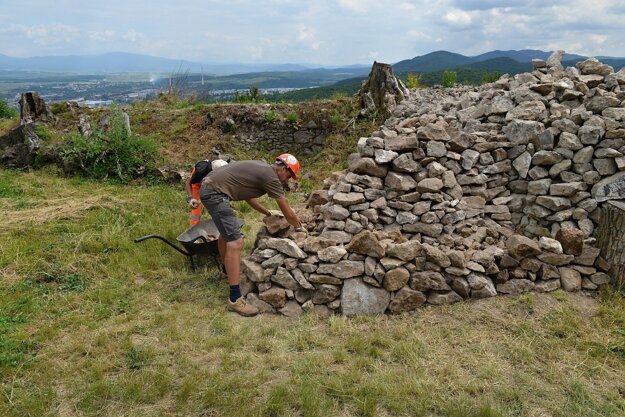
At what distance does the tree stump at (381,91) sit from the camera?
12.0 meters

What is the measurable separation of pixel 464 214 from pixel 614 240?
159 cm

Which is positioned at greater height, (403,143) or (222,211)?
(403,143)

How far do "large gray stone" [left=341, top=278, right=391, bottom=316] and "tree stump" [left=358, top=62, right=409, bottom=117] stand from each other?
8070 mm

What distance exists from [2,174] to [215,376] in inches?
379

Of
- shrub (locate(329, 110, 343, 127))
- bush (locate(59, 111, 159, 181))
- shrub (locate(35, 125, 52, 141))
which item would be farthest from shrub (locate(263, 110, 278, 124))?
shrub (locate(35, 125, 52, 141))

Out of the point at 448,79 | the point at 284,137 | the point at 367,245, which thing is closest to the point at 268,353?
the point at 367,245

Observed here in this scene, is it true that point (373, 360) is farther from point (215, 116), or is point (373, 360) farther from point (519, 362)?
point (215, 116)

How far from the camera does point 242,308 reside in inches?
188

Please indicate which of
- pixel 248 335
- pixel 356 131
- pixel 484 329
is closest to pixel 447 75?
pixel 356 131

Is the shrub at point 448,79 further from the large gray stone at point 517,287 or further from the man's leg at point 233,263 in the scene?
the man's leg at point 233,263

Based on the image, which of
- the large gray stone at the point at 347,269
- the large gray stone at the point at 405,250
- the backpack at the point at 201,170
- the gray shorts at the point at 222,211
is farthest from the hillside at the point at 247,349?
Result: the backpack at the point at 201,170

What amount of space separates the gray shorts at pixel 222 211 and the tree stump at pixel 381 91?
811cm

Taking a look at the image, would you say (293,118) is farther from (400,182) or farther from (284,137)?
(400,182)

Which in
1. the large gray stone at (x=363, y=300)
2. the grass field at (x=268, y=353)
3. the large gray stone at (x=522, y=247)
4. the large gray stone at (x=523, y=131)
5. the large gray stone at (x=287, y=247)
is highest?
the large gray stone at (x=523, y=131)
